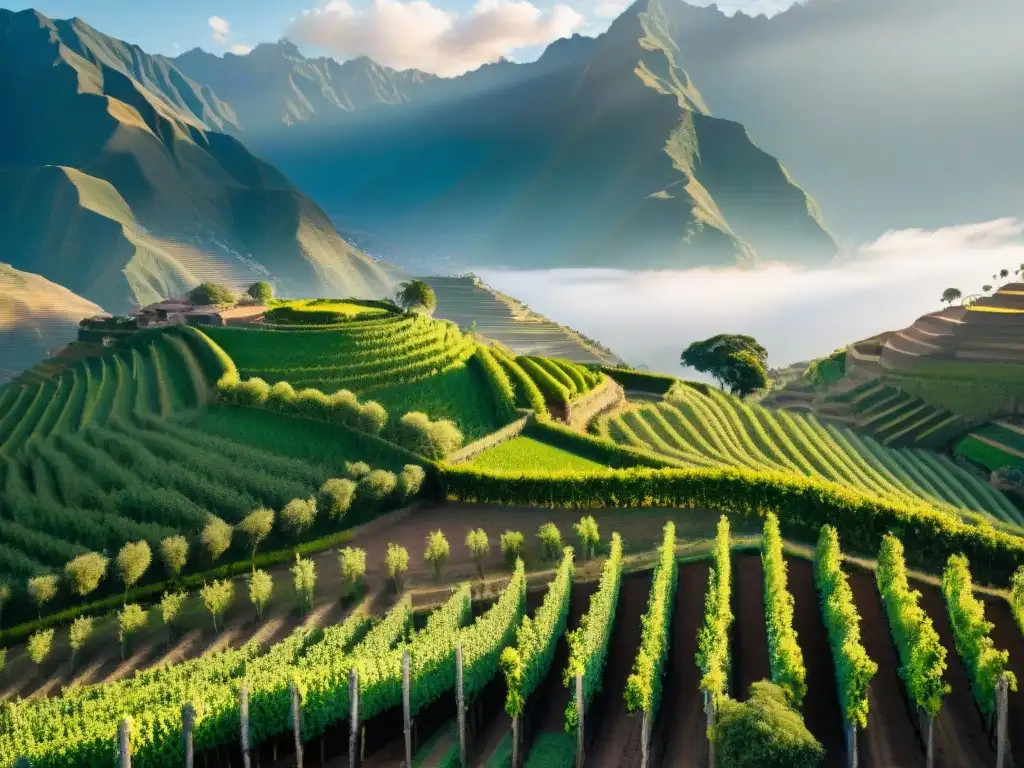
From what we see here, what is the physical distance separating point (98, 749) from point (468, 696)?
1005 cm

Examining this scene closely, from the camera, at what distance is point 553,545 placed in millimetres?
33250

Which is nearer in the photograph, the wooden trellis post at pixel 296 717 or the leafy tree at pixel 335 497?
the wooden trellis post at pixel 296 717

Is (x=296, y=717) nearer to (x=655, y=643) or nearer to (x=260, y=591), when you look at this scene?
(x=260, y=591)

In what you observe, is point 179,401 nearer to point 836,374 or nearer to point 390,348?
point 390,348

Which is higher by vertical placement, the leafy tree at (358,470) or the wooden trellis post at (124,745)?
the leafy tree at (358,470)

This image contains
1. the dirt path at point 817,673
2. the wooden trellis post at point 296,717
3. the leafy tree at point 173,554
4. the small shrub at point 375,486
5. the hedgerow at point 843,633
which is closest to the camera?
the hedgerow at point 843,633

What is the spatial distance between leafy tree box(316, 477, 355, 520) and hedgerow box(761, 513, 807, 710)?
70.6 feet

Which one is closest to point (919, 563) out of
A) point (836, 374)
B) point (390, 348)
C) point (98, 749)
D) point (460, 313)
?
point (98, 749)

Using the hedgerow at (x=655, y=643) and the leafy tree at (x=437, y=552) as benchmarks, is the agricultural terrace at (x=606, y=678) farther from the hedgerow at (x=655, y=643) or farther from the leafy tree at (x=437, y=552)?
the leafy tree at (x=437, y=552)

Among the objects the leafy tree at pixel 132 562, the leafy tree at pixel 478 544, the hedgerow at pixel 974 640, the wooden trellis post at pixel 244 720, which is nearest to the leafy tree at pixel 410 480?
the leafy tree at pixel 478 544

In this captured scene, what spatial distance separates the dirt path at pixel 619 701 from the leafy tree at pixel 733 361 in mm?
65401

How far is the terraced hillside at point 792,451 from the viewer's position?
166 ft

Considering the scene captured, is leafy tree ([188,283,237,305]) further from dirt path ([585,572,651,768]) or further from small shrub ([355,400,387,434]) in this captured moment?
dirt path ([585,572,651,768])

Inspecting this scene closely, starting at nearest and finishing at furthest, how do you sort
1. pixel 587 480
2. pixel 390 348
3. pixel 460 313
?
pixel 587 480 < pixel 390 348 < pixel 460 313
